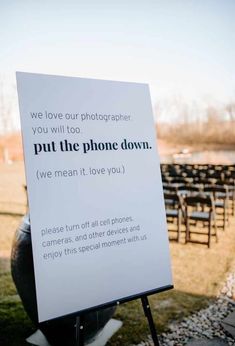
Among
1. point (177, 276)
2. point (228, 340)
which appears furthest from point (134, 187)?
point (177, 276)

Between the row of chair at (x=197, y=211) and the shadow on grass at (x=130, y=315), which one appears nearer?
the shadow on grass at (x=130, y=315)

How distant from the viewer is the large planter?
9.12ft

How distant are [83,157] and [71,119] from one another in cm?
28

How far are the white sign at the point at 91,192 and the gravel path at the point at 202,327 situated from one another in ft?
3.61

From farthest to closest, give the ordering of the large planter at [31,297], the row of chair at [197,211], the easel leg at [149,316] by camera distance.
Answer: the row of chair at [197,211], the large planter at [31,297], the easel leg at [149,316]

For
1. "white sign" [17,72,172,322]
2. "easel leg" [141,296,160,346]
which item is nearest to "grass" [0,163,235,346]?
"easel leg" [141,296,160,346]

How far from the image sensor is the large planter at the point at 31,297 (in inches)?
109

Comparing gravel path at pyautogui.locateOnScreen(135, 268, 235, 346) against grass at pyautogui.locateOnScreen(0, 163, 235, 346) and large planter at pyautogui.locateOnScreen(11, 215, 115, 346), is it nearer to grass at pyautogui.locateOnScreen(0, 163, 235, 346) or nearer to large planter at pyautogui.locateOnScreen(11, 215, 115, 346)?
grass at pyautogui.locateOnScreen(0, 163, 235, 346)

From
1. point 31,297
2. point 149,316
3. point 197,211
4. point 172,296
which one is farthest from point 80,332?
point 197,211

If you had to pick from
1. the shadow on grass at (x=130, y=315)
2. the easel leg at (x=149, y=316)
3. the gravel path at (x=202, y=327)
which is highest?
the easel leg at (x=149, y=316)

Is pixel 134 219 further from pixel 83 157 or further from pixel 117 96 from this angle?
pixel 117 96

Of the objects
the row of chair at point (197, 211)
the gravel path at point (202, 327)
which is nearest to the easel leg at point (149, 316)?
the gravel path at point (202, 327)

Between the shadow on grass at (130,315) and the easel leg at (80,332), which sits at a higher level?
the easel leg at (80,332)

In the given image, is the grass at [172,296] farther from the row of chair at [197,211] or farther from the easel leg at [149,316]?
the easel leg at [149,316]
